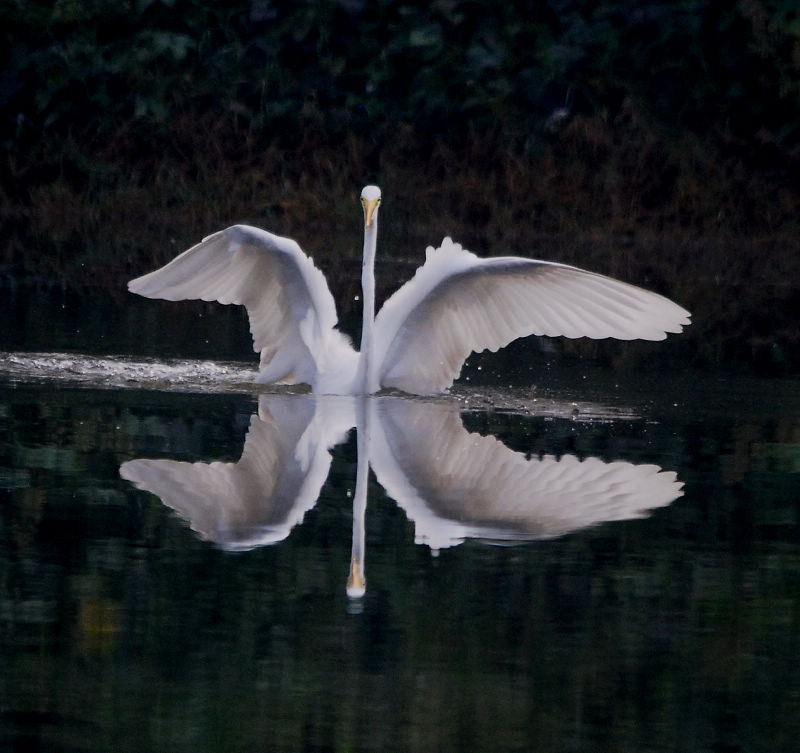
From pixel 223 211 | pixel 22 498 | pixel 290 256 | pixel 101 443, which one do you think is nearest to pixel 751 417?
pixel 290 256

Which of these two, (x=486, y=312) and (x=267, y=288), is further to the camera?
(x=267, y=288)

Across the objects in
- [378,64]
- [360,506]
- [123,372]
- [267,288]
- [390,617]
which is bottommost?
[390,617]

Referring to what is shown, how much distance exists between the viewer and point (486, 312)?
8344mm

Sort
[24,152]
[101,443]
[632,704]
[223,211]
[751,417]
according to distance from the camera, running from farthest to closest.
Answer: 1. [24,152]
2. [223,211]
3. [751,417]
4. [101,443]
5. [632,704]

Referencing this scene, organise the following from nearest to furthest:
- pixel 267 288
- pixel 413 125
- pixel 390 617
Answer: pixel 390 617 → pixel 267 288 → pixel 413 125

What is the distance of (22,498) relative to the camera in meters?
5.71

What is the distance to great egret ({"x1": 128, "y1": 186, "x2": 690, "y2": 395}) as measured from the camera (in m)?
8.02

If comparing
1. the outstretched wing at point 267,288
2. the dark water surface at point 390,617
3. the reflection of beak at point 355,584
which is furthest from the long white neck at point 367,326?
the reflection of beak at point 355,584

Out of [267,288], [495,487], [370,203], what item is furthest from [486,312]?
[495,487]

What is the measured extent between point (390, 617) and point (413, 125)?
13.8 metres

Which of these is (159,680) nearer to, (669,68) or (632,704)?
(632,704)

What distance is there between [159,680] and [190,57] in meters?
15.3

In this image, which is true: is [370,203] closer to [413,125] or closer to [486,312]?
[486,312]

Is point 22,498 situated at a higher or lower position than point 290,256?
lower
